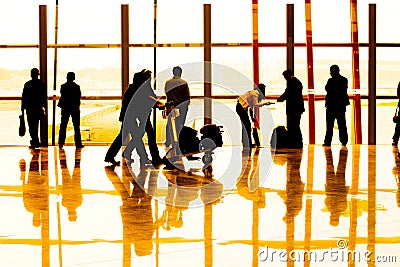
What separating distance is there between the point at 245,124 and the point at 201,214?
9.61 m

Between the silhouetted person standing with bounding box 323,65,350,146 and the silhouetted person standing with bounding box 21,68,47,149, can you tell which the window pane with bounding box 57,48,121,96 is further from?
the silhouetted person standing with bounding box 323,65,350,146

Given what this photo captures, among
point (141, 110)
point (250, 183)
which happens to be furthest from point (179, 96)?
point (250, 183)

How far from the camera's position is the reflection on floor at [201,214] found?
22.4ft

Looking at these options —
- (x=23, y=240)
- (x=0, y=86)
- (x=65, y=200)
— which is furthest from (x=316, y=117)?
(x=23, y=240)

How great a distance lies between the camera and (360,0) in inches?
933

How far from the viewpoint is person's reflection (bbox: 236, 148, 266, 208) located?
416 inches

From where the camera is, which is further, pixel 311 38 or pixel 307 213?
pixel 311 38

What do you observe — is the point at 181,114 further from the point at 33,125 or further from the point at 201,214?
the point at 201,214

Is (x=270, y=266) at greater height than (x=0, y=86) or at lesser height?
lesser

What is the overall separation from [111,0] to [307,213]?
1574 centimetres

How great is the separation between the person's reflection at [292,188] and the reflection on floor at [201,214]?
1 centimetres

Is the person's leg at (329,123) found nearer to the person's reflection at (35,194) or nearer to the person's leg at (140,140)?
the person's leg at (140,140)

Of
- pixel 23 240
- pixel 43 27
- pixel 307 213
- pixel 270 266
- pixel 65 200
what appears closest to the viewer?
pixel 270 266

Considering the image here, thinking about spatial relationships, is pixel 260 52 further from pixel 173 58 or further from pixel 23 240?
pixel 23 240
